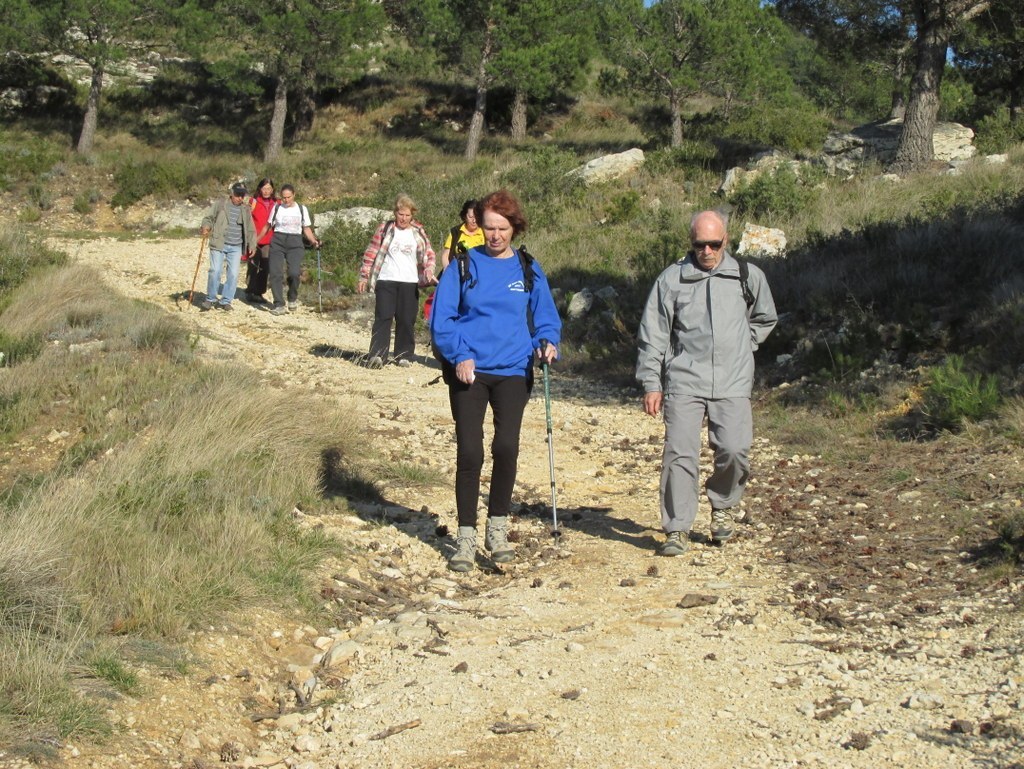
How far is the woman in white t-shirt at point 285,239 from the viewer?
15023mm

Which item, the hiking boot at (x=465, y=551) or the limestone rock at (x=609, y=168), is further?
the limestone rock at (x=609, y=168)

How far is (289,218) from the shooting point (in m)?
15.1

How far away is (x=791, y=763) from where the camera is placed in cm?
365

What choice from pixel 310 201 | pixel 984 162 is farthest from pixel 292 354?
pixel 310 201

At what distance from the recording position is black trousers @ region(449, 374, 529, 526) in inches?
230

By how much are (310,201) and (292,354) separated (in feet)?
57.5

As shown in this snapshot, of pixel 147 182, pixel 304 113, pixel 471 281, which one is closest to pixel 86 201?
pixel 147 182

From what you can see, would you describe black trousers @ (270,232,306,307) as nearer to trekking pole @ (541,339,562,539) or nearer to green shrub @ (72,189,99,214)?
trekking pole @ (541,339,562,539)

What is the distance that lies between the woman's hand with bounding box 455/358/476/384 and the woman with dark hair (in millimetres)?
10133

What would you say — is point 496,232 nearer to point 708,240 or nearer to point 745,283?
point 708,240

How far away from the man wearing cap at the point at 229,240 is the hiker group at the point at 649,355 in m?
9.60

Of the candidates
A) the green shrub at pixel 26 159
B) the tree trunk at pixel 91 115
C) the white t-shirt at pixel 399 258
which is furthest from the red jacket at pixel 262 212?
the tree trunk at pixel 91 115

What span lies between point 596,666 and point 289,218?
1148 centimetres

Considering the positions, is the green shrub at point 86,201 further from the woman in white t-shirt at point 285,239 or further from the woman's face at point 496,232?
the woman's face at point 496,232
